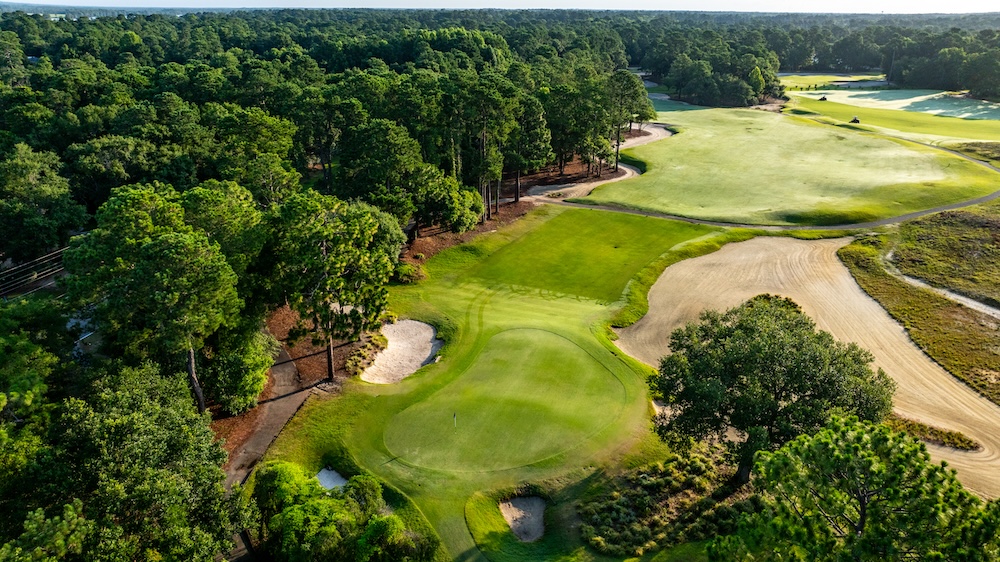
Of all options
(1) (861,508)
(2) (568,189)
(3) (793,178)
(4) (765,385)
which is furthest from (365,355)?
(3) (793,178)

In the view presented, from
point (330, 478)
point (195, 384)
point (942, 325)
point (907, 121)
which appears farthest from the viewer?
point (907, 121)

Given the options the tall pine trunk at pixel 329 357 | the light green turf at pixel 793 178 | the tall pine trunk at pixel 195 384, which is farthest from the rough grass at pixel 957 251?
the tall pine trunk at pixel 195 384

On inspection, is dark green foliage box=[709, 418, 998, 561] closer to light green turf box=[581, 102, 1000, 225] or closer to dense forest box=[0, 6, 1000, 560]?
dense forest box=[0, 6, 1000, 560]

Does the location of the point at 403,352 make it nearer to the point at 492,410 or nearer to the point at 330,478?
the point at 492,410

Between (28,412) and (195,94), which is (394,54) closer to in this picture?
(195,94)

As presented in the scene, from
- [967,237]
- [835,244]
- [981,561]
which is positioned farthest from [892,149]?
[981,561]

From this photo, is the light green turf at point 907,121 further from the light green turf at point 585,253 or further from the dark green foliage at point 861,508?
the dark green foliage at point 861,508
